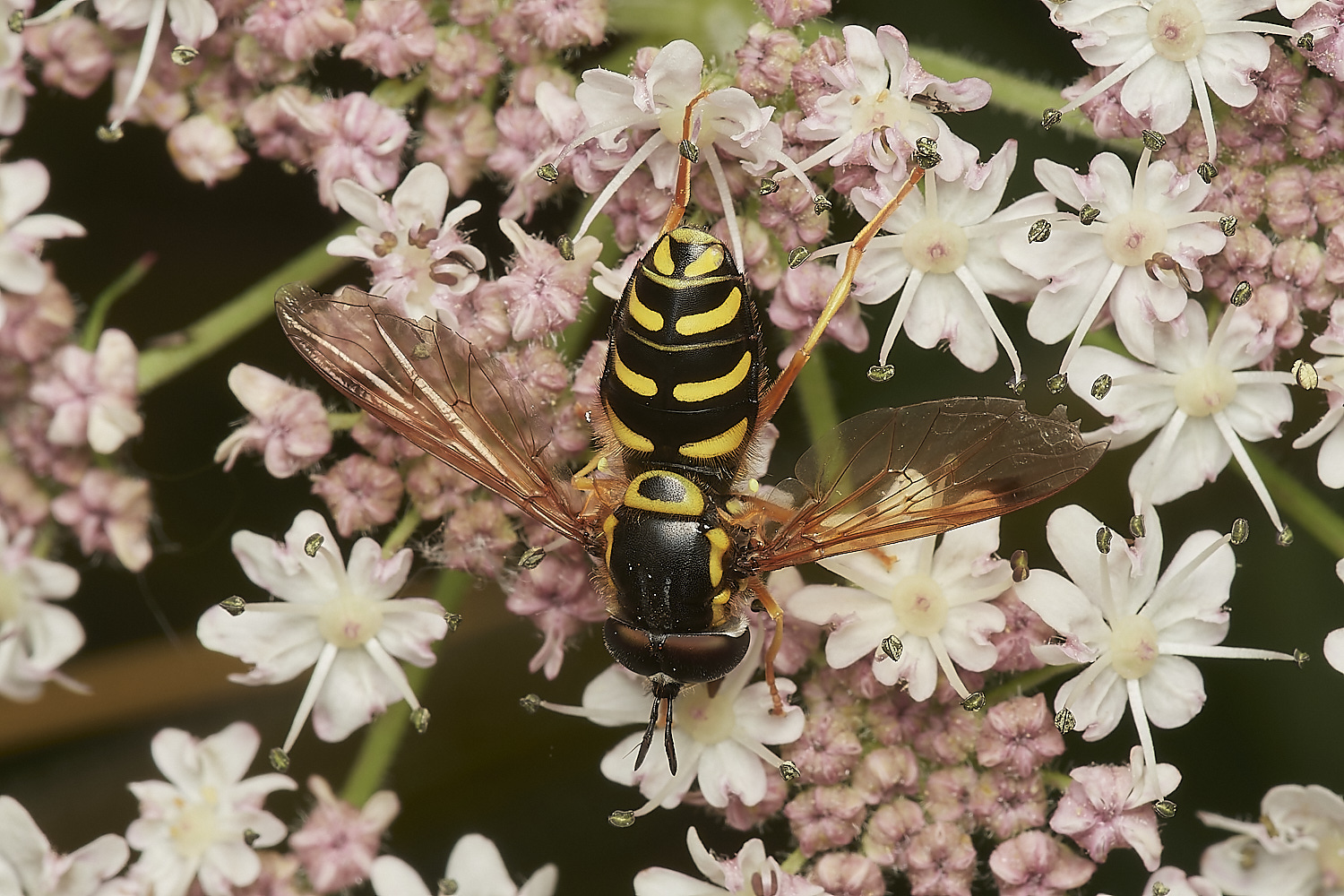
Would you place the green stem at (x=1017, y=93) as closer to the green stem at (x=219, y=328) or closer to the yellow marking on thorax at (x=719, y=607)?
the yellow marking on thorax at (x=719, y=607)

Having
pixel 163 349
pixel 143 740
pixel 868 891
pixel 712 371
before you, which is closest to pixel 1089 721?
pixel 868 891

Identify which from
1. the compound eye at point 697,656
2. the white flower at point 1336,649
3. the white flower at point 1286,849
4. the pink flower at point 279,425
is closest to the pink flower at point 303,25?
the pink flower at point 279,425

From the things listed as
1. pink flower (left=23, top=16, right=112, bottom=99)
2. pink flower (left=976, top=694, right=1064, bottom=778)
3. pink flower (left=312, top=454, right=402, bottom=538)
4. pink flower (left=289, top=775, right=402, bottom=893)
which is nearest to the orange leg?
pink flower (left=976, top=694, right=1064, bottom=778)

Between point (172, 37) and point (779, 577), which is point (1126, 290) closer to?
point (779, 577)

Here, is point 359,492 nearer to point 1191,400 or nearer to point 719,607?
point 719,607

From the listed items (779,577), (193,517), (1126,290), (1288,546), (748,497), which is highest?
(1126,290)

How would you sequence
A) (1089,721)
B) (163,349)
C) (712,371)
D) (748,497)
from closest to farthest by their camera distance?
(712,371) < (748,497) < (1089,721) < (163,349)

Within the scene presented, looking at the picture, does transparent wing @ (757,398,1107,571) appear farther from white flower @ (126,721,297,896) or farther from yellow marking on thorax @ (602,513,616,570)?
white flower @ (126,721,297,896)
